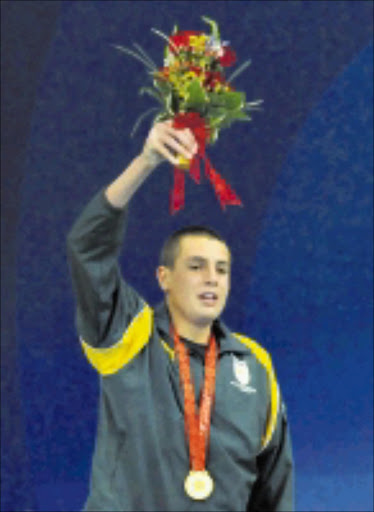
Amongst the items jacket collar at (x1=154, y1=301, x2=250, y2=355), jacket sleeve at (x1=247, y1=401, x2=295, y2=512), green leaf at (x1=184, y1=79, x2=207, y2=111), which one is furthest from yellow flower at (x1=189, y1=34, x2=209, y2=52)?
jacket sleeve at (x1=247, y1=401, x2=295, y2=512)

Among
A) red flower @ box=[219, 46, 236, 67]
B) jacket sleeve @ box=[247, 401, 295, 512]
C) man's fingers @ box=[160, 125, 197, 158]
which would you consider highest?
red flower @ box=[219, 46, 236, 67]

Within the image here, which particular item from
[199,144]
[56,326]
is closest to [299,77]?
[56,326]

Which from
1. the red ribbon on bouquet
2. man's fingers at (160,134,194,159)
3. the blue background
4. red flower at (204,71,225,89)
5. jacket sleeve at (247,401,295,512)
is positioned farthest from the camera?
the blue background

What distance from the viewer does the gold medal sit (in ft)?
7.39

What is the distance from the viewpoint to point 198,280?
2512 millimetres

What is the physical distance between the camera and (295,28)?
4.34m

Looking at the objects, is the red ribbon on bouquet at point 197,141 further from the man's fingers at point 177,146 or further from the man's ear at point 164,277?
the man's ear at point 164,277

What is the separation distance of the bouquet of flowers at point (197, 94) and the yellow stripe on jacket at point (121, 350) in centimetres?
33

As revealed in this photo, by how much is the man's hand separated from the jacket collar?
488mm

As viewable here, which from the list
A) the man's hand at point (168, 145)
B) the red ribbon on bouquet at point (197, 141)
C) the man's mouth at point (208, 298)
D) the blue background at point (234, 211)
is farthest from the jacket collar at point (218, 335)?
the blue background at point (234, 211)

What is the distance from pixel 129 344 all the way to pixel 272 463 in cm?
53

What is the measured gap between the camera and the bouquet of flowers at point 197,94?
7.64 feet

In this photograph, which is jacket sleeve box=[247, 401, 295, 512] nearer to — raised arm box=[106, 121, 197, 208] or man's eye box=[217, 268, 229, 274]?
man's eye box=[217, 268, 229, 274]

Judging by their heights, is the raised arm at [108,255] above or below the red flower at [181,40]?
below
